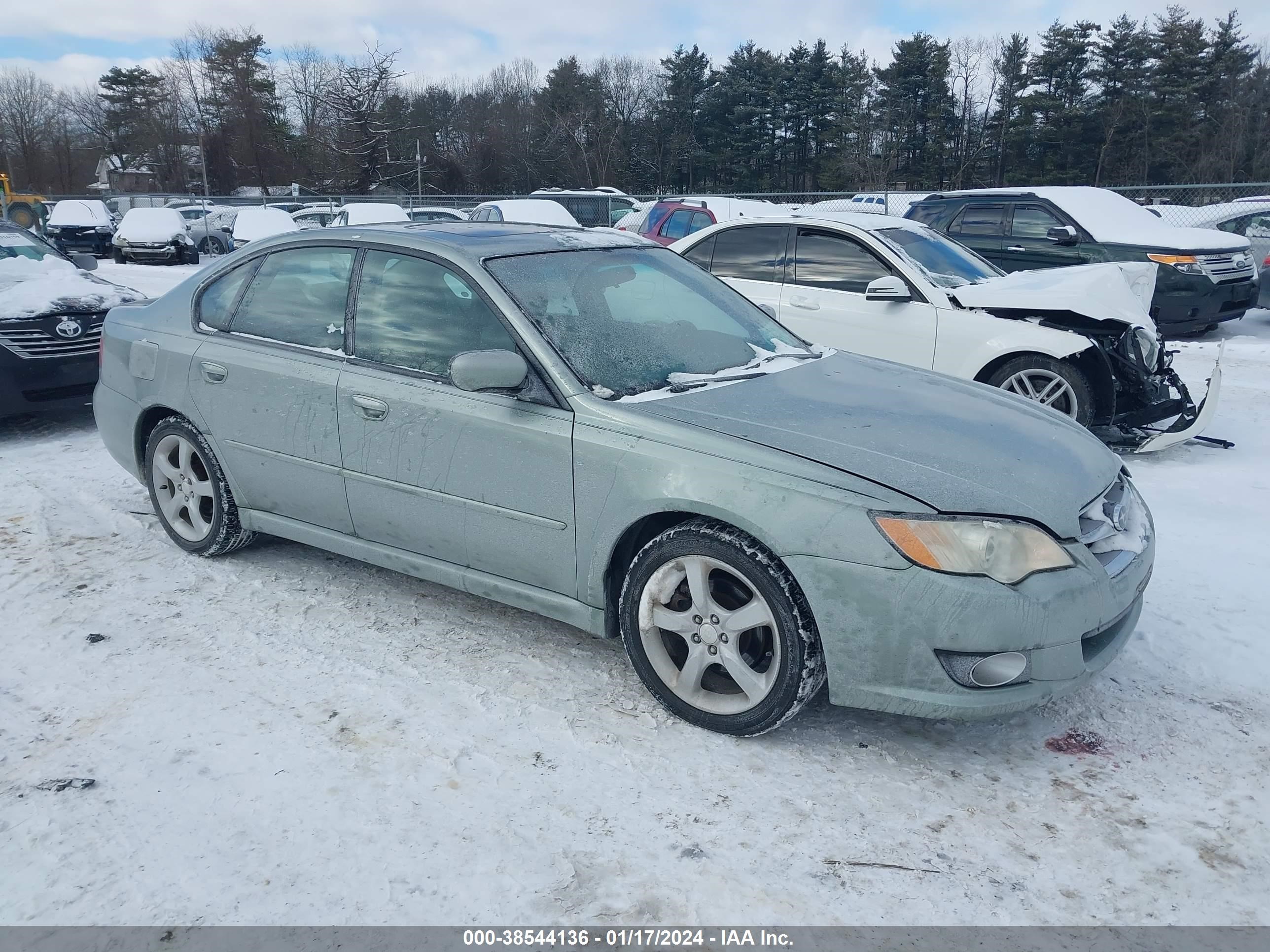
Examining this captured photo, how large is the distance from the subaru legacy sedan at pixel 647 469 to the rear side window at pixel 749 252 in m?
2.97

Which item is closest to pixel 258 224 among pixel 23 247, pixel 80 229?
pixel 80 229

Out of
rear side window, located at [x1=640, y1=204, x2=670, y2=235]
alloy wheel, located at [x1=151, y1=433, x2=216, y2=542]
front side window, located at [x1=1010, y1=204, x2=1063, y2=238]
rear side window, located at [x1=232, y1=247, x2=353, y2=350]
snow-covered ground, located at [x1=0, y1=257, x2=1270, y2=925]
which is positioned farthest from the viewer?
rear side window, located at [x1=640, y1=204, x2=670, y2=235]

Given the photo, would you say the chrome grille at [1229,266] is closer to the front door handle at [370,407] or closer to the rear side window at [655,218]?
the rear side window at [655,218]

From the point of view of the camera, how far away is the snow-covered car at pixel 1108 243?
10656 mm

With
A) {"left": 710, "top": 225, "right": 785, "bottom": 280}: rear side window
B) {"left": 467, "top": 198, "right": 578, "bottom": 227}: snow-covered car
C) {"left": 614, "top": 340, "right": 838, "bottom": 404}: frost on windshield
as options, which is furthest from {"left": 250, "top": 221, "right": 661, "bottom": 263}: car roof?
{"left": 467, "top": 198, "right": 578, "bottom": 227}: snow-covered car

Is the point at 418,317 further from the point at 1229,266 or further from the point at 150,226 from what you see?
the point at 150,226

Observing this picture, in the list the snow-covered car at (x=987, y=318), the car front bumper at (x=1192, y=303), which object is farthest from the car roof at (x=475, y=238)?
the car front bumper at (x=1192, y=303)

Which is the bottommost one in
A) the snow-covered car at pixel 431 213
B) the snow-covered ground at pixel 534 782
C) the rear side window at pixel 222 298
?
the snow-covered ground at pixel 534 782

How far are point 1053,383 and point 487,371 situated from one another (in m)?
4.59

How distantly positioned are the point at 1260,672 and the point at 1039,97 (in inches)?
1865

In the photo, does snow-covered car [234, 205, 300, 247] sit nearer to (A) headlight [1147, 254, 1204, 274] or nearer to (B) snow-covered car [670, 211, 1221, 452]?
(B) snow-covered car [670, 211, 1221, 452]

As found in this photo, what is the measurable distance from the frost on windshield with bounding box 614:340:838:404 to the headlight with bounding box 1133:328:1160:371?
131 inches

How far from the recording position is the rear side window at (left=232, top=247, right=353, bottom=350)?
13.2 feet
